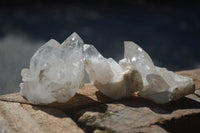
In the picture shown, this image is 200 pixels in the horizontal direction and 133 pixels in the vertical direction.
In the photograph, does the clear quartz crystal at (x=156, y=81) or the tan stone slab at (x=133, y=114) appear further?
the clear quartz crystal at (x=156, y=81)

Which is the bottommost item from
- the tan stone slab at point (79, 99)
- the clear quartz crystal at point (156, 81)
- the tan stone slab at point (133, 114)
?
the tan stone slab at point (133, 114)

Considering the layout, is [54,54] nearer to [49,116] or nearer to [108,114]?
[49,116]

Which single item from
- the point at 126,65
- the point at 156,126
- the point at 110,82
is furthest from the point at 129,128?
the point at 126,65

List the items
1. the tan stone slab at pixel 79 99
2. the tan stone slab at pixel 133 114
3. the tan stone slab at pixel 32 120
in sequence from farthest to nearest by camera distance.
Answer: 1. the tan stone slab at pixel 79 99
2. the tan stone slab at pixel 133 114
3. the tan stone slab at pixel 32 120

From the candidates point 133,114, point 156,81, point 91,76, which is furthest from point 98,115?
point 156,81

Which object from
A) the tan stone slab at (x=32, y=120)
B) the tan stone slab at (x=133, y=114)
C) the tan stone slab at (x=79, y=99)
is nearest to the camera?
the tan stone slab at (x=32, y=120)

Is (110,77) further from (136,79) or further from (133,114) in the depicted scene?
(133,114)

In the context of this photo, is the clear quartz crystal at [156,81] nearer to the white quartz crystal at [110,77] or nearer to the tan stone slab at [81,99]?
the white quartz crystal at [110,77]

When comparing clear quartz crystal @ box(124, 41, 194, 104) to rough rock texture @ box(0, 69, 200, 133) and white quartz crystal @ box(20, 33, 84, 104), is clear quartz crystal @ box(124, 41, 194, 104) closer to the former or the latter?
rough rock texture @ box(0, 69, 200, 133)

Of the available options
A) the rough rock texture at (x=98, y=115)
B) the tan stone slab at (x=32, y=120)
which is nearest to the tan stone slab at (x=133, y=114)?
the rough rock texture at (x=98, y=115)
